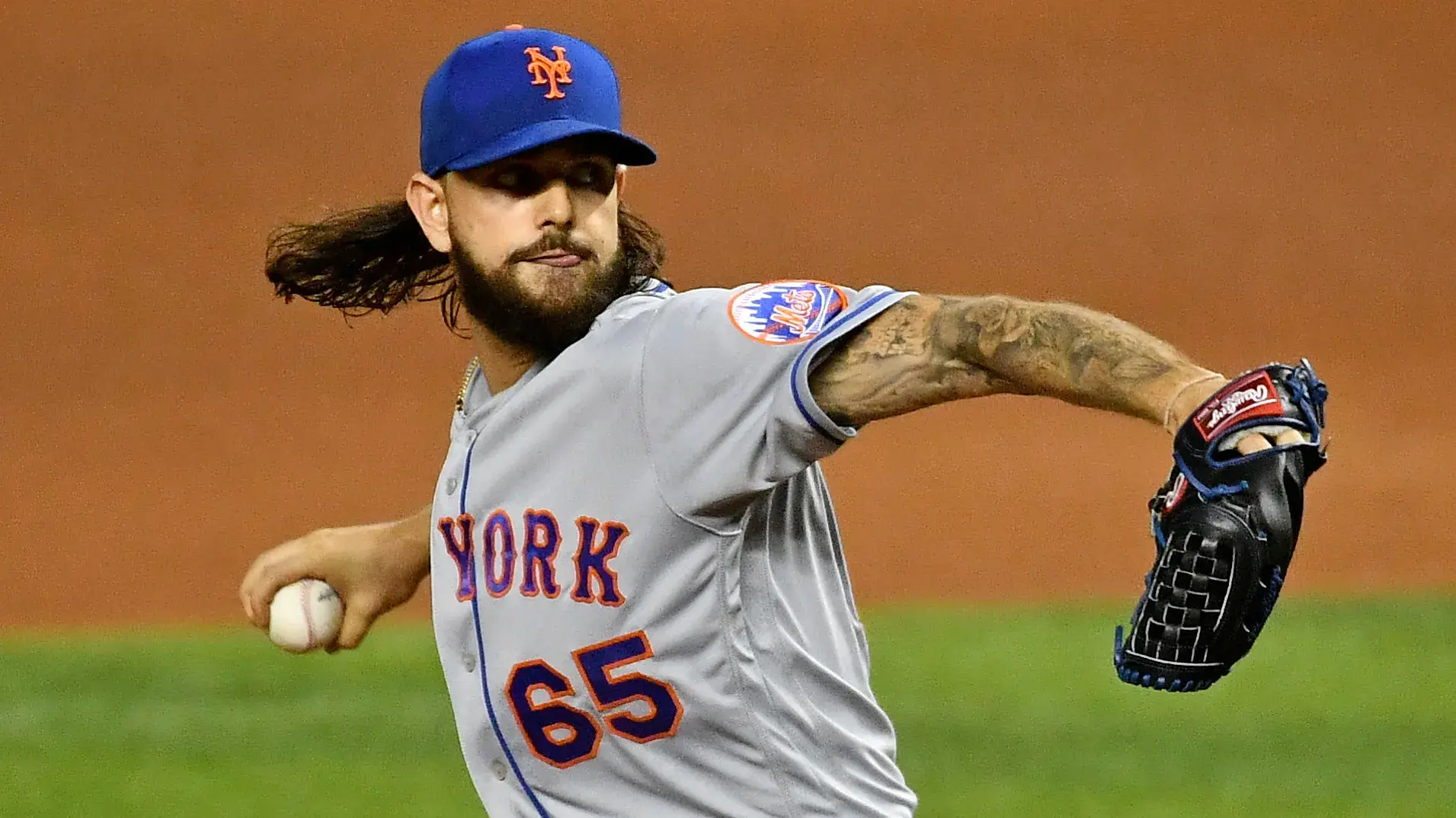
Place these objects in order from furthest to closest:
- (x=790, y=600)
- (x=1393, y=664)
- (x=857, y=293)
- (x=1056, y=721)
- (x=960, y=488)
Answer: (x=960, y=488), (x=1393, y=664), (x=1056, y=721), (x=790, y=600), (x=857, y=293)

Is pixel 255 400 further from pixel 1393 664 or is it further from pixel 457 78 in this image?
pixel 457 78

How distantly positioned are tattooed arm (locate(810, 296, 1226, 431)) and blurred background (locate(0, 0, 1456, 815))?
6.76 meters

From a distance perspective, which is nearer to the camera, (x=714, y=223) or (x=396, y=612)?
(x=396, y=612)

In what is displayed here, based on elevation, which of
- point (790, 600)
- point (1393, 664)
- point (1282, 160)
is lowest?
point (790, 600)

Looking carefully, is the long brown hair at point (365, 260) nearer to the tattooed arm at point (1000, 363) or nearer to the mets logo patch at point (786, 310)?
the mets logo patch at point (786, 310)

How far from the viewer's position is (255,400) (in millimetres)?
11422

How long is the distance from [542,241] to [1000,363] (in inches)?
34.1

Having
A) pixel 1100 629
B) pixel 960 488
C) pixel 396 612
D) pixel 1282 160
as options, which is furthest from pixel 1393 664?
pixel 1282 160

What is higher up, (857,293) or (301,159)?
(301,159)

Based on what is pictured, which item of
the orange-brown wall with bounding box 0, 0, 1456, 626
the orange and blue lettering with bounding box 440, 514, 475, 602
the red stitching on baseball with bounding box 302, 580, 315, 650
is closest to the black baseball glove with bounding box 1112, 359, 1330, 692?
the orange and blue lettering with bounding box 440, 514, 475, 602

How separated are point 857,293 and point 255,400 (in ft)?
30.7

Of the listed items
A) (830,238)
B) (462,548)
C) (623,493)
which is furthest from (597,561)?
(830,238)

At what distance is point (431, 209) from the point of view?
3143 mm

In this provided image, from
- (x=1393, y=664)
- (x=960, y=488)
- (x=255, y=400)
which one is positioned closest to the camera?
(x=1393, y=664)
